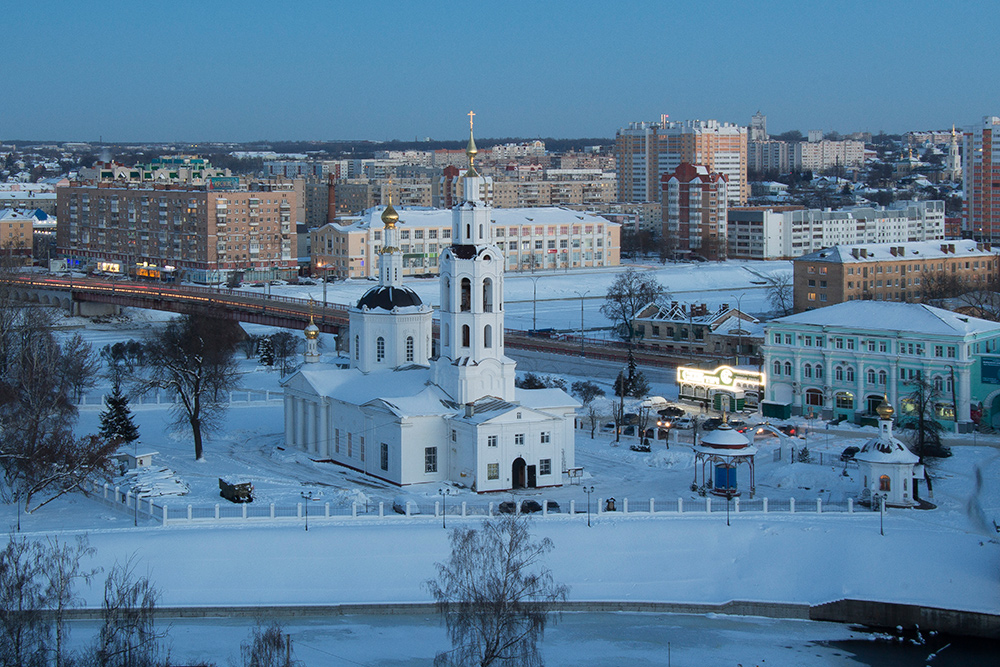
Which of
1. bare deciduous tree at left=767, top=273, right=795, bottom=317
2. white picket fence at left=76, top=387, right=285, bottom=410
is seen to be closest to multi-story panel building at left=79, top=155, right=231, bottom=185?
bare deciduous tree at left=767, top=273, right=795, bottom=317

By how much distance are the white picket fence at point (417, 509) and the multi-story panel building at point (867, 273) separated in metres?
37.6

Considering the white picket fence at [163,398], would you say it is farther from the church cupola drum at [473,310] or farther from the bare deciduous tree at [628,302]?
the bare deciduous tree at [628,302]

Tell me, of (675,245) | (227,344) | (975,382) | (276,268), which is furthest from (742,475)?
(675,245)

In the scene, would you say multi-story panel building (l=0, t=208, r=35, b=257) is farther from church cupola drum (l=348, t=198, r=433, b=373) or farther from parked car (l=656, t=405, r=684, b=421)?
parked car (l=656, t=405, r=684, b=421)

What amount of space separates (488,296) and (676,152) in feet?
386

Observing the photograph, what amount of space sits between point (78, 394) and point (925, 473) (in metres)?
28.2

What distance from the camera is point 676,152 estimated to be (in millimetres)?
149875

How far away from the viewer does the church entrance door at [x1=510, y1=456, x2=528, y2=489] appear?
3419cm

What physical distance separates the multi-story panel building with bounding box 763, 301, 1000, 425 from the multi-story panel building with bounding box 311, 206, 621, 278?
165 feet

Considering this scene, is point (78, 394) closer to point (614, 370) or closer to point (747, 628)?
point (614, 370)

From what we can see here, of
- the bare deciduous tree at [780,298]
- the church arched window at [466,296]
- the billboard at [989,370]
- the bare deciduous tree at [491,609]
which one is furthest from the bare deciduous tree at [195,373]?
the bare deciduous tree at [780,298]

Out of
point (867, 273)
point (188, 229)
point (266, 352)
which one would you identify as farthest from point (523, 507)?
point (188, 229)

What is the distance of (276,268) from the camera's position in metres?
102

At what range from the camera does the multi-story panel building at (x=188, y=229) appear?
100 m
